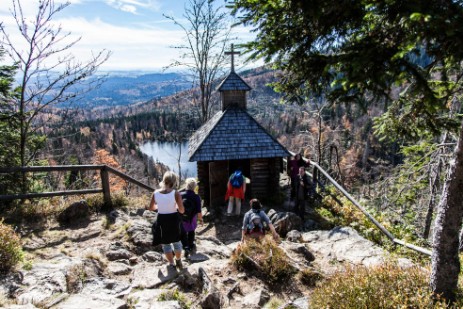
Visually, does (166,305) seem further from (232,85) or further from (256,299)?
(232,85)

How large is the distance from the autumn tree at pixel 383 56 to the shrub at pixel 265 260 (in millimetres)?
2265


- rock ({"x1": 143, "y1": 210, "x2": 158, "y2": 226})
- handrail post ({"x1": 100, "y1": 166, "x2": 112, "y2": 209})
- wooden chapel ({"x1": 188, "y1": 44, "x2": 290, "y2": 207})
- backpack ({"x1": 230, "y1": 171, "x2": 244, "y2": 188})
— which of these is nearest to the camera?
handrail post ({"x1": 100, "y1": 166, "x2": 112, "y2": 209})

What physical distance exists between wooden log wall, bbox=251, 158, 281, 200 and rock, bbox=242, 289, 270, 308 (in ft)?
24.6

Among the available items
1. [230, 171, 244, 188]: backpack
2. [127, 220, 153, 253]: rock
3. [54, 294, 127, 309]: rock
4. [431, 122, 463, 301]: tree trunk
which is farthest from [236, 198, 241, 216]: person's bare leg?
[431, 122, 463, 301]: tree trunk

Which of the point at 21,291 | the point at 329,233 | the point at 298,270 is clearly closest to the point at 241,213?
the point at 329,233

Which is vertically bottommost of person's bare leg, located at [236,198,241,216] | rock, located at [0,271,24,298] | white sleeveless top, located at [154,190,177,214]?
person's bare leg, located at [236,198,241,216]

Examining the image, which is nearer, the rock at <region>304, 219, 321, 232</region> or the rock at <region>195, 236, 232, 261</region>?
the rock at <region>195, 236, 232, 261</region>

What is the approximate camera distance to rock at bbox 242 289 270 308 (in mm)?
4625

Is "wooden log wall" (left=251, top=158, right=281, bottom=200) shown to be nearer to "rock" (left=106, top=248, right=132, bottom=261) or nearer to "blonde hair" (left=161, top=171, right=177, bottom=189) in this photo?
"rock" (left=106, top=248, right=132, bottom=261)

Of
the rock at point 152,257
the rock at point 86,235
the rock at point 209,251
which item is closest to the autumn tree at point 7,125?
the rock at point 86,235

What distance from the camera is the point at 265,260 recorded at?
545cm

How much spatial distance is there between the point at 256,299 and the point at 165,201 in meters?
2.20

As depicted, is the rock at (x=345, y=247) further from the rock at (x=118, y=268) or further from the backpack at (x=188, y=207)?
the rock at (x=118, y=268)

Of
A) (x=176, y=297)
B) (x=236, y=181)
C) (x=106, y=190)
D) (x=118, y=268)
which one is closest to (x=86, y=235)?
(x=106, y=190)
